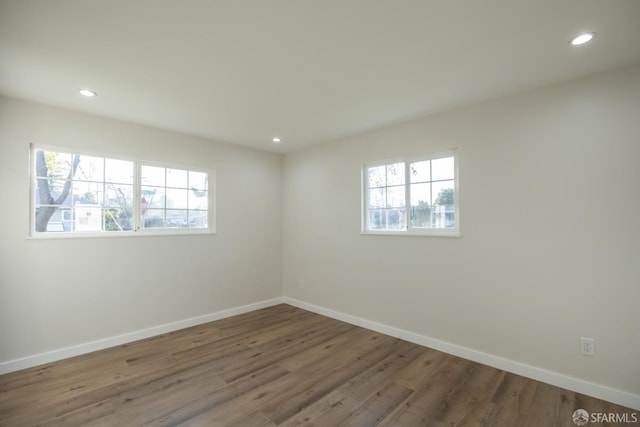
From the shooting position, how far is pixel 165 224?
3758mm

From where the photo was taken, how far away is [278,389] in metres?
2.40

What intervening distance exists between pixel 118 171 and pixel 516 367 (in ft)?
15.2

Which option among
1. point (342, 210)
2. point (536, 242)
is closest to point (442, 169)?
point (536, 242)

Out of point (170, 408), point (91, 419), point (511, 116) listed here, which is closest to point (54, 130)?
point (91, 419)

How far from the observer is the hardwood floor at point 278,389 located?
2.05 metres

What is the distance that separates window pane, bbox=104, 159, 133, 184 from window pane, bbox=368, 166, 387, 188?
3.01 m

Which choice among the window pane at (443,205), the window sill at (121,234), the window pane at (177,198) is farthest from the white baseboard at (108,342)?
the window pane at (443,205)

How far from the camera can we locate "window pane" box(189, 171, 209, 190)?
4.00 metres

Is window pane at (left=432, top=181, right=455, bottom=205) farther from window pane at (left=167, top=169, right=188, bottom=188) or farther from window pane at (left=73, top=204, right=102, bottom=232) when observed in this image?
window pane at (left=73, top=204, right=102, bottom=232)

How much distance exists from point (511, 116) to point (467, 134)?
397 mm

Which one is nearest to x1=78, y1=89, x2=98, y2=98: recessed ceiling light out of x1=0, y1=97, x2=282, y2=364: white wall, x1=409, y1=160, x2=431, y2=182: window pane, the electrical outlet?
x1=0, y1=97, x2=282, y2=364: white wall

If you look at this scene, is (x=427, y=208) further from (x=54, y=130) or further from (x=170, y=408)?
(x=54, y=130)

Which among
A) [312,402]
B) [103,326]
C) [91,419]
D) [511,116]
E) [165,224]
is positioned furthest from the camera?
[165,224]

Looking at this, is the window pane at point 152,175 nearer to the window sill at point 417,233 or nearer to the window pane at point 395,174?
the window sill at point 417,233
